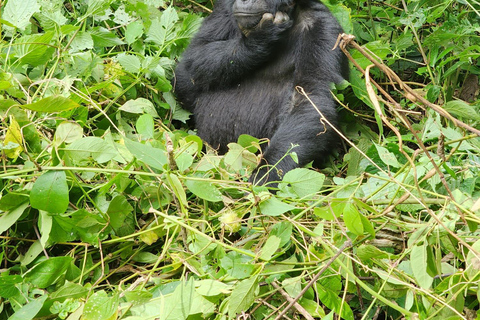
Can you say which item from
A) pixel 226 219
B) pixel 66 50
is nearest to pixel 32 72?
pixel 66 50

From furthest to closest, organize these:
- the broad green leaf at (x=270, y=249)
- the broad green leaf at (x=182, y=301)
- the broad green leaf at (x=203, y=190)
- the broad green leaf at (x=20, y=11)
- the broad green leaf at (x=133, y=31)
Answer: the broad green leaf at (x=133, y=31) → the broad green leaf at (x=20, y=11) → the broad green leaf at (x=203, y=190) → the broad green leaf at (x=270, y=249) → the broad green leaf at (x=182, y=301)

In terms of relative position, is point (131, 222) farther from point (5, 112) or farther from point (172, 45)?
point (172, 45)

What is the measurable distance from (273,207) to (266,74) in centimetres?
151

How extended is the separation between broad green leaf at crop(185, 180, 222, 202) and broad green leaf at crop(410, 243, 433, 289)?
0.64 metres

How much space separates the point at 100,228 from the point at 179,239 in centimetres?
29

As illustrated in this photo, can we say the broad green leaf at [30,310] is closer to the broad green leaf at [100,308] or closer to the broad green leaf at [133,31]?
the broad green leaf at [100,308]

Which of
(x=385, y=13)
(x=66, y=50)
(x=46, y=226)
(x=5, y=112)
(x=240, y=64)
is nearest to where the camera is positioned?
(x=46, y=226)

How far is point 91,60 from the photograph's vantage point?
10.2 feet

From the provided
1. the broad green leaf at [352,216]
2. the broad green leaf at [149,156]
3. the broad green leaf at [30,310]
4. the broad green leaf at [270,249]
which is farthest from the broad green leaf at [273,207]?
the broad green leaf at [30,310]

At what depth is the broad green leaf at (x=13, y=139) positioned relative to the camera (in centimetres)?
214

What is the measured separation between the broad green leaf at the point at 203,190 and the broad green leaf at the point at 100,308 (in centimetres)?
42

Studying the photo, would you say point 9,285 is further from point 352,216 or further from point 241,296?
point 352,216

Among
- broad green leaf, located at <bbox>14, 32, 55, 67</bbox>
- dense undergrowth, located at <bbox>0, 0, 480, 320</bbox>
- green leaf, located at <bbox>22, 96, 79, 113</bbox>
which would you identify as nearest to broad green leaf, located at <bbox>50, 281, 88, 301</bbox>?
dense undergrowth, located at <bbox>0, 0, 480, 320</bbox>

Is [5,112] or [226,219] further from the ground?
[5,112]
